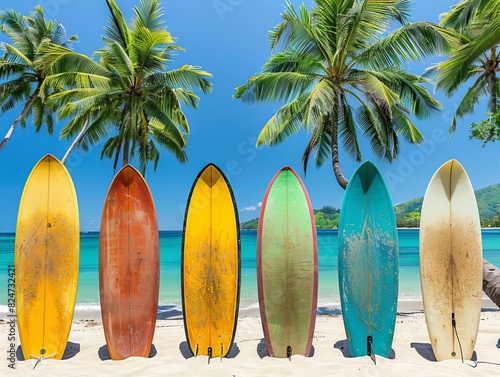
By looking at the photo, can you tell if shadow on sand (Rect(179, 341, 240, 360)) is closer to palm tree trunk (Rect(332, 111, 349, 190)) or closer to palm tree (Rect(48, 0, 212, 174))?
palm tree trunk (Rect(332, 111, 349, 190))

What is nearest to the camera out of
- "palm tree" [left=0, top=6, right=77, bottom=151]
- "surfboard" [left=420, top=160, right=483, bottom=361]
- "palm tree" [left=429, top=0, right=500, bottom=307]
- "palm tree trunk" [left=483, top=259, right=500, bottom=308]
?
"surfboard" [left=420, top=160, right=483, bottom=361]

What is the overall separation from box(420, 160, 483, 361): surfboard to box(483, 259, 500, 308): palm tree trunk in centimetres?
84

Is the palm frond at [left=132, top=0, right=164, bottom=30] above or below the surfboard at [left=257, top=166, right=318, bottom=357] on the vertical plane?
above

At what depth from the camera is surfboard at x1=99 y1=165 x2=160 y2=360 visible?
3.39m

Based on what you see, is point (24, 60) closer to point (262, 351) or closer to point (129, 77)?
point (129, 77)

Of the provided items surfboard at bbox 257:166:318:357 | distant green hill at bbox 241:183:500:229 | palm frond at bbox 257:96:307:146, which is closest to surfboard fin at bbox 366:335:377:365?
surfboard at bbox 257:166:318:357

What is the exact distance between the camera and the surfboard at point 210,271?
3.42 meters

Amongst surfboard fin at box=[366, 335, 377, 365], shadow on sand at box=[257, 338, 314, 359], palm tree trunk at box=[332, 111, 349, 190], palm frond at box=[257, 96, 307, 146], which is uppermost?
palm frond at box=[257, 96, 307, 146]

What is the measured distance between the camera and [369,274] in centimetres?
345

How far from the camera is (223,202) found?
12.1 ft

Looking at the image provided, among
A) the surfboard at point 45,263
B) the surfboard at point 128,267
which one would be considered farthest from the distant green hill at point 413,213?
the surfboard at point 45,263

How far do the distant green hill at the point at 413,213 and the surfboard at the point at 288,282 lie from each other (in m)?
45.4

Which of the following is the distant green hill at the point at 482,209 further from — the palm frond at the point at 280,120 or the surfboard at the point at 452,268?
the surfboard at the point at 452,268

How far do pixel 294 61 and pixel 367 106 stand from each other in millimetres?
2031
